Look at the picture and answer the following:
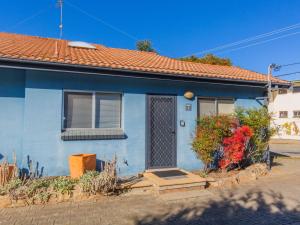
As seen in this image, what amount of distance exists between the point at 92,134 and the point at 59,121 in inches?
40.6

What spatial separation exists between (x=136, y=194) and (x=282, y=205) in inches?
141

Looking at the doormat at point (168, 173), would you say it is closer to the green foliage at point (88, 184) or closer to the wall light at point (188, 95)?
the green foliage at point (88, 184)

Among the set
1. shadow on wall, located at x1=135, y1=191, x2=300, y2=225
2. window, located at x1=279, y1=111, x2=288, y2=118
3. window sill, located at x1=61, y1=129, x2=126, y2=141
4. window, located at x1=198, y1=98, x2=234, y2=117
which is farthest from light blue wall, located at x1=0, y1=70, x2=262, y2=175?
window, located at x1=279, y1=111, x2=288, y2=118

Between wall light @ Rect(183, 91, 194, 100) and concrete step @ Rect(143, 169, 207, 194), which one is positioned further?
wall light @ Rect(183, 91, 194, 100)

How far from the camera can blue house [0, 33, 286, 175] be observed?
23.7ft

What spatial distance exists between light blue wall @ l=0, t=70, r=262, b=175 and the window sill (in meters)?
0.14

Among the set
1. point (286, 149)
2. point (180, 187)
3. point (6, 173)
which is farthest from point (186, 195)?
point (286, 149)

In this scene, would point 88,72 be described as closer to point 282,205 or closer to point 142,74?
point 142,74

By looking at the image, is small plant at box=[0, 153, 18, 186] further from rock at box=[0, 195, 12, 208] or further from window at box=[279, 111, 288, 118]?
window at box=[279, 111, 288, 118]

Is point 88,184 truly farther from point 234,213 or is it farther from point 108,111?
point 234,213

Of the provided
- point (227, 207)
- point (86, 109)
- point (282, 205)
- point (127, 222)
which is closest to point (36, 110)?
point (86, 109)

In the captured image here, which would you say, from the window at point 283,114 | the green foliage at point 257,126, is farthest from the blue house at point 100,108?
the window at point 283,114

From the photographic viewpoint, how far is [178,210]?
5.79 metres

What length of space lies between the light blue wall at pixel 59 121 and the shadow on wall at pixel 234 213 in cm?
288
